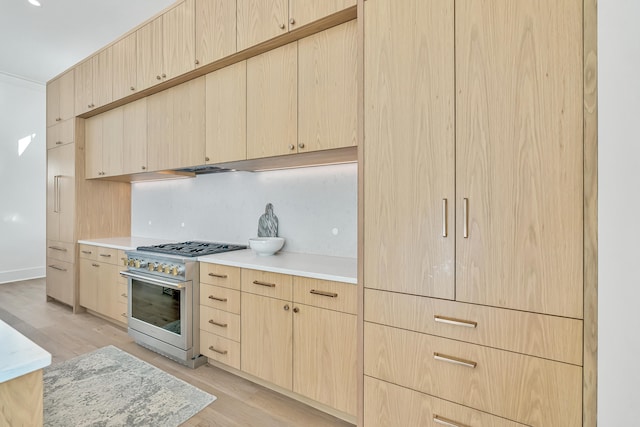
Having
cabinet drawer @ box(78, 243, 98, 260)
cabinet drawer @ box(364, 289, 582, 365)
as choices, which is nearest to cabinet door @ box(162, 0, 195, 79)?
cabinet drawer @ box(78, 243, 98, 260)

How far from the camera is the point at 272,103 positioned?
7.22ft

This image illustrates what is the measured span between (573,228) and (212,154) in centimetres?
236

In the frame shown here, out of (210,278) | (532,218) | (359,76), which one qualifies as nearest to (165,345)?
(210,278)

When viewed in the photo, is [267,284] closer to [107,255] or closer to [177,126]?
[177,126]

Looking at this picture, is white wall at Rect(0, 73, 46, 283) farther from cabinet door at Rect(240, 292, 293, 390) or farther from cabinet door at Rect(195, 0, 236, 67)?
cabinet door at Rect(240, 292, 293, 390)

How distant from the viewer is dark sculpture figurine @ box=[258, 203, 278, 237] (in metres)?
2.76

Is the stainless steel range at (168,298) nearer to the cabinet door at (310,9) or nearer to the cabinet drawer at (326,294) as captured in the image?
the cabinet drawer at (326,294)

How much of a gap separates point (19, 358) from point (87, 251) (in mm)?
3529

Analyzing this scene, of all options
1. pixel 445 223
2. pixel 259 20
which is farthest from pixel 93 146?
pixel 445 223

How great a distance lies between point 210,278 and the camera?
236 centimetres

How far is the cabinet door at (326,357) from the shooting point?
173 cm

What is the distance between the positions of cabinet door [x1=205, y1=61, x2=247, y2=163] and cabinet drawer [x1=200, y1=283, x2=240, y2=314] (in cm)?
99

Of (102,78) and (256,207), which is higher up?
(102,78)

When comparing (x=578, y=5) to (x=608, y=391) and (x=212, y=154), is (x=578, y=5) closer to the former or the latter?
(x=608, y=391)
